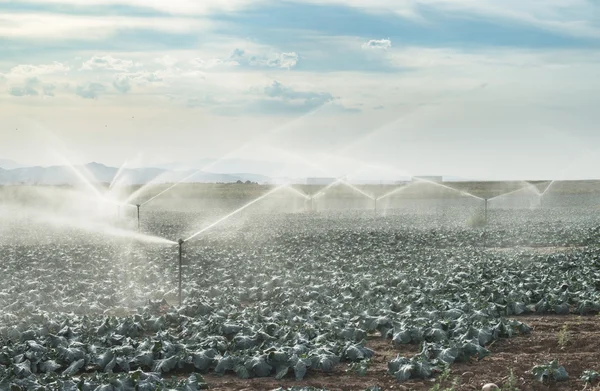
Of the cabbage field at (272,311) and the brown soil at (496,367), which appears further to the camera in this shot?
the cabbage field at (272,311)

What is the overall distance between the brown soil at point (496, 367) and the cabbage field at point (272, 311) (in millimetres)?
59

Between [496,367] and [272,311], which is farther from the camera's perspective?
[272,311]

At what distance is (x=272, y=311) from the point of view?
597 inches

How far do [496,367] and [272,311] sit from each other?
517 cm

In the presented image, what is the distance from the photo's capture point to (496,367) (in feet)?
37.2

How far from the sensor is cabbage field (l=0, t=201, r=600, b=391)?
11062 millimetres

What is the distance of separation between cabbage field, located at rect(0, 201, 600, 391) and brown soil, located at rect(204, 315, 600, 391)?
6 cm

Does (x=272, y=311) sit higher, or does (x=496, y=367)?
(x=272, y=311)

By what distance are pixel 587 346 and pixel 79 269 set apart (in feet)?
56.0

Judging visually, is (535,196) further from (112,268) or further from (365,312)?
(365,312)

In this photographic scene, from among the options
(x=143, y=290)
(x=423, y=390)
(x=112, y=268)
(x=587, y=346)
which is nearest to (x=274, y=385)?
(x=423, y=390)

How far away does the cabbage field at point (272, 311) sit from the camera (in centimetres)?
1106

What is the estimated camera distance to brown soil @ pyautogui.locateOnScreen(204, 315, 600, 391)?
34.4 ft

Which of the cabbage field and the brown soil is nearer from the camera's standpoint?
the brown soil
